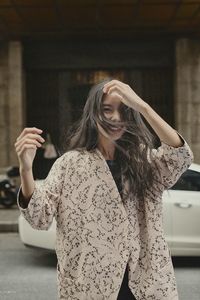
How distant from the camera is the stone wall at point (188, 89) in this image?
51.9 ft

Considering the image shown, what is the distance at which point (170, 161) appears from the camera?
88.8 inches

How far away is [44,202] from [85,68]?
1417 cm

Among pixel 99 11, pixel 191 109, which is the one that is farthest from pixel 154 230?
pixel 191 109

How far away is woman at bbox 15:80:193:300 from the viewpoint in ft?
7.11

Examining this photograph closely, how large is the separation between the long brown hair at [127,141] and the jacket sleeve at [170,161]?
0.04 metres

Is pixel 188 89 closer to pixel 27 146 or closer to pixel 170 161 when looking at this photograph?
pixel 170 161

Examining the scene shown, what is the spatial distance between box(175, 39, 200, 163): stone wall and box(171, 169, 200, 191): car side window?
26.0ft

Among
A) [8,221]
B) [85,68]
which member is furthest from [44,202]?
[85,68]

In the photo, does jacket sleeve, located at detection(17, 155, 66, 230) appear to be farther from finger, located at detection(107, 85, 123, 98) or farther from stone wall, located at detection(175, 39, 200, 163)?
stone wall, located at detection(175, 39, 200, 163)

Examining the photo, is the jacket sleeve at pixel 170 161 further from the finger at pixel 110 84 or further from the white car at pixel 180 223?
the white car at pixel 180 223

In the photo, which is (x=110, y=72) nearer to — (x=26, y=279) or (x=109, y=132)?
(x=26, y=279)

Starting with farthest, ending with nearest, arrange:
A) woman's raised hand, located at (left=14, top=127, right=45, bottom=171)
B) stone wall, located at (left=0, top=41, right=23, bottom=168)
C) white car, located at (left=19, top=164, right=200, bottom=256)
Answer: stone wall, located at (left=0, top=41, right=23, bottom=168)
white car, located at (left=19, top=164, right=200, bottom=256)
woman's raised hand, located at (left=14, top=127, right=45, bottom=171)

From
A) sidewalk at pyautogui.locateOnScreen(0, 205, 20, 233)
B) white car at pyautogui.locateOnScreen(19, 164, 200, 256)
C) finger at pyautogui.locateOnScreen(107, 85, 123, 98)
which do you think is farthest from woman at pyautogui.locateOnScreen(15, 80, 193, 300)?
sidewalk at pyautogui.locateOnScreen(0, 205, 20, 233)

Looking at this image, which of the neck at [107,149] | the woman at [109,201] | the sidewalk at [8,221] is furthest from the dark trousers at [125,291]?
the sidewalk at [8,221]
